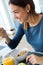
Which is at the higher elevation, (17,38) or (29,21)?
(29,21)

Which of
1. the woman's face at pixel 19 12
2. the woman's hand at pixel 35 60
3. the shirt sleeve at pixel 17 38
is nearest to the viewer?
the woman's hand at pixel 35 60

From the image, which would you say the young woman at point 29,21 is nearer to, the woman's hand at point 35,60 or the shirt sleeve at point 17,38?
the shirt sleeve at point 17,38

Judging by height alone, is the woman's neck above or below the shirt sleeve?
above

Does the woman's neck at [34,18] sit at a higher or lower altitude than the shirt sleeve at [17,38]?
higher

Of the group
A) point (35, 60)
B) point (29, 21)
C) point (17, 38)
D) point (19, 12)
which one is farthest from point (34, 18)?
point (35, 60)

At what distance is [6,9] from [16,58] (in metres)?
1.32

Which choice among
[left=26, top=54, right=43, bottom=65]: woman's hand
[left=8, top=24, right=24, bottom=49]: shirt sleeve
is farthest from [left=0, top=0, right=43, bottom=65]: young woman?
[left=26, top=54, right=43, bottom=65]: woman's hand

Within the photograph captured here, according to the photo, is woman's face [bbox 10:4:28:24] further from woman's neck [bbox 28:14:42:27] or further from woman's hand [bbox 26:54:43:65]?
woman's hand [bbox 26:54:43:65]

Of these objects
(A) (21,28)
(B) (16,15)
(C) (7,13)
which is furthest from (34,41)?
(C) (7,13)

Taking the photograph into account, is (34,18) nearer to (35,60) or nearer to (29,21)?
(29,21)

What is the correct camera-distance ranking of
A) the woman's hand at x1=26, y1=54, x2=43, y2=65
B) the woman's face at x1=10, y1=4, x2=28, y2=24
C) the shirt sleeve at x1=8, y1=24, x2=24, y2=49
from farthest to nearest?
the shirt sleeve at x1=8, y1=24, x2=24, y2=49, the woman's face at x1=10, y1=4, x2=28, y2=24, the woman's hand at x1=26, y1=54, x2=43, y2=65

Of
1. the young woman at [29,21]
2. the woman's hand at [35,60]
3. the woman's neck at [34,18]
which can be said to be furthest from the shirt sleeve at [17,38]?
the woman's hand at [35,60]

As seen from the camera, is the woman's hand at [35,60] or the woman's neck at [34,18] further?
the woman's neck at [34,18]

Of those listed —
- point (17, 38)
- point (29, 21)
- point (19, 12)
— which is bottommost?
point (17, 38)
